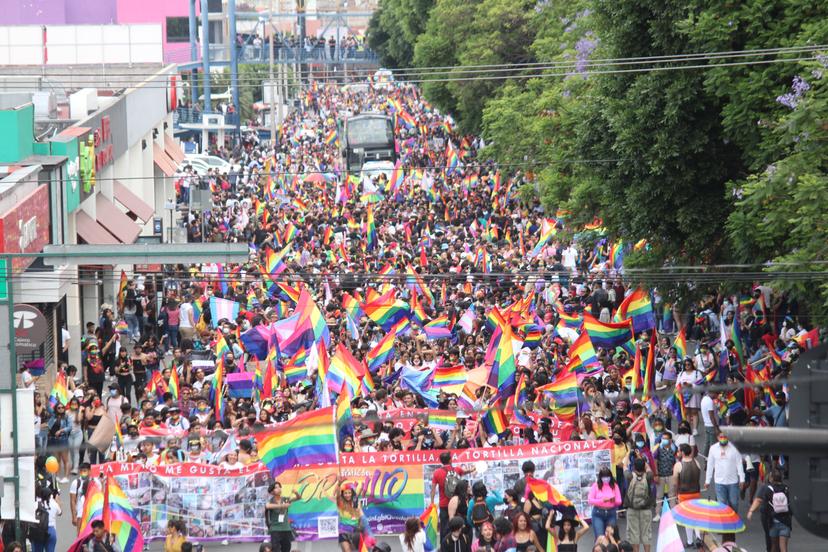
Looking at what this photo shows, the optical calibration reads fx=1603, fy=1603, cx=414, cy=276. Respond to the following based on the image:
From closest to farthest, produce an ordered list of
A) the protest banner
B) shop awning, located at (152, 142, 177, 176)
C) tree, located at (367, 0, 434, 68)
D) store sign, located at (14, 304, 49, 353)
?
1. the protest banner
2. store sign, located at (14, 304, 49, 353)
3. shop awning, located at (152, 142, 177, 176)
4. tree, located at (367, 0, 434, 68)

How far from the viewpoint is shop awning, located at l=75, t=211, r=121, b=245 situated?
3099cm

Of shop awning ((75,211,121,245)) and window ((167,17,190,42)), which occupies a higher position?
window ((167,17,190,42))

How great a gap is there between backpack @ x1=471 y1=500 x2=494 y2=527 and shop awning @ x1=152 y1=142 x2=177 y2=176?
3203 cm

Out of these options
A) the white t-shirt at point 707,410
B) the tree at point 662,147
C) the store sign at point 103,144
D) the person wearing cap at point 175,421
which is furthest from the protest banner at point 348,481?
the store sign at point 103,144

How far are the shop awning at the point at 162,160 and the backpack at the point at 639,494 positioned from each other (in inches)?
1250

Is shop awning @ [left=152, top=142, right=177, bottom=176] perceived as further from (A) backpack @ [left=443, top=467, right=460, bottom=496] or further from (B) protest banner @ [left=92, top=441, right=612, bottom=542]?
(A) backpack @ [left=443, top=467, right=460, bottom=496]

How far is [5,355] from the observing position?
1705cm

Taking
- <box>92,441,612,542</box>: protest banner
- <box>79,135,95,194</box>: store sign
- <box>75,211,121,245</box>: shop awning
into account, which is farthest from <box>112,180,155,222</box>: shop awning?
<box>92,441,612,542</box>: protest banner

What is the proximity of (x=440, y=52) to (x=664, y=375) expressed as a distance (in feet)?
137

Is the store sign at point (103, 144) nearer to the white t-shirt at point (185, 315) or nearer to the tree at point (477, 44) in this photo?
the white t-shirt at point (185, 315)

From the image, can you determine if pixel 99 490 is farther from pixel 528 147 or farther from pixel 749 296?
pixel 528 147

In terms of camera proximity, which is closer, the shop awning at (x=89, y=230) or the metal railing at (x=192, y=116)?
the shop awning at (x=89, y=230)

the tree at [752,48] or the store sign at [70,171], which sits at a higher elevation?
the tree at [752,48]

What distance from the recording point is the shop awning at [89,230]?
31.0m
